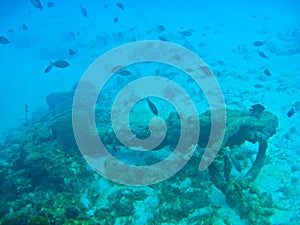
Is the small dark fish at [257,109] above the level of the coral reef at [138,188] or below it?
above

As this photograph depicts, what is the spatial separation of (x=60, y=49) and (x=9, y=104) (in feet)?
36.2

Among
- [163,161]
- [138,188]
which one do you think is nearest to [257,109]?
[163,161]

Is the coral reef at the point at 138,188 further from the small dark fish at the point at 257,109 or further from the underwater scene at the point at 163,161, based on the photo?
Result: the small dark fish at the point at 257,109

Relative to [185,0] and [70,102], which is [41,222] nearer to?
[70,102]

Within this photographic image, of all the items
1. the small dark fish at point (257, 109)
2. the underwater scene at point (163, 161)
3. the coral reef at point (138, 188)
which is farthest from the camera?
the small dark fish at point (257, 109)

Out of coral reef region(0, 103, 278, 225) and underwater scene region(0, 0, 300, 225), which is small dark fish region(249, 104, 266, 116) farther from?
coral reef region(0, 103, 278, 225)

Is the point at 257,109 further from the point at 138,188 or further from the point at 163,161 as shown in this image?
the point at 138,188

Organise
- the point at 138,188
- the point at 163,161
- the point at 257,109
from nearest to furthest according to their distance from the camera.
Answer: the point at 138,188
the point at 163,161
the point at 257,109

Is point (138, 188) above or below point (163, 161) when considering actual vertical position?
below

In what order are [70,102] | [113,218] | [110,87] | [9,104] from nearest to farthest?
[113,218], [70,102], [110,87], [9,104]

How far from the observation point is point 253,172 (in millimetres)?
7430

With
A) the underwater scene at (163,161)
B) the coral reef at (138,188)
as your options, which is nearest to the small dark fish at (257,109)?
the underwater scene at (163,161)

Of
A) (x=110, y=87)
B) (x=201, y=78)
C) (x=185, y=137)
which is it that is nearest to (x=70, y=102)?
(x=110, y=87)

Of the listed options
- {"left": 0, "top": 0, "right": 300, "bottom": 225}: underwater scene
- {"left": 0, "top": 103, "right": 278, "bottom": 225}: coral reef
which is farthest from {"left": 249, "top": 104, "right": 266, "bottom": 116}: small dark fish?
{"left": 0, "top": 103, "right": 278, "bottom": 225}: coral reef
